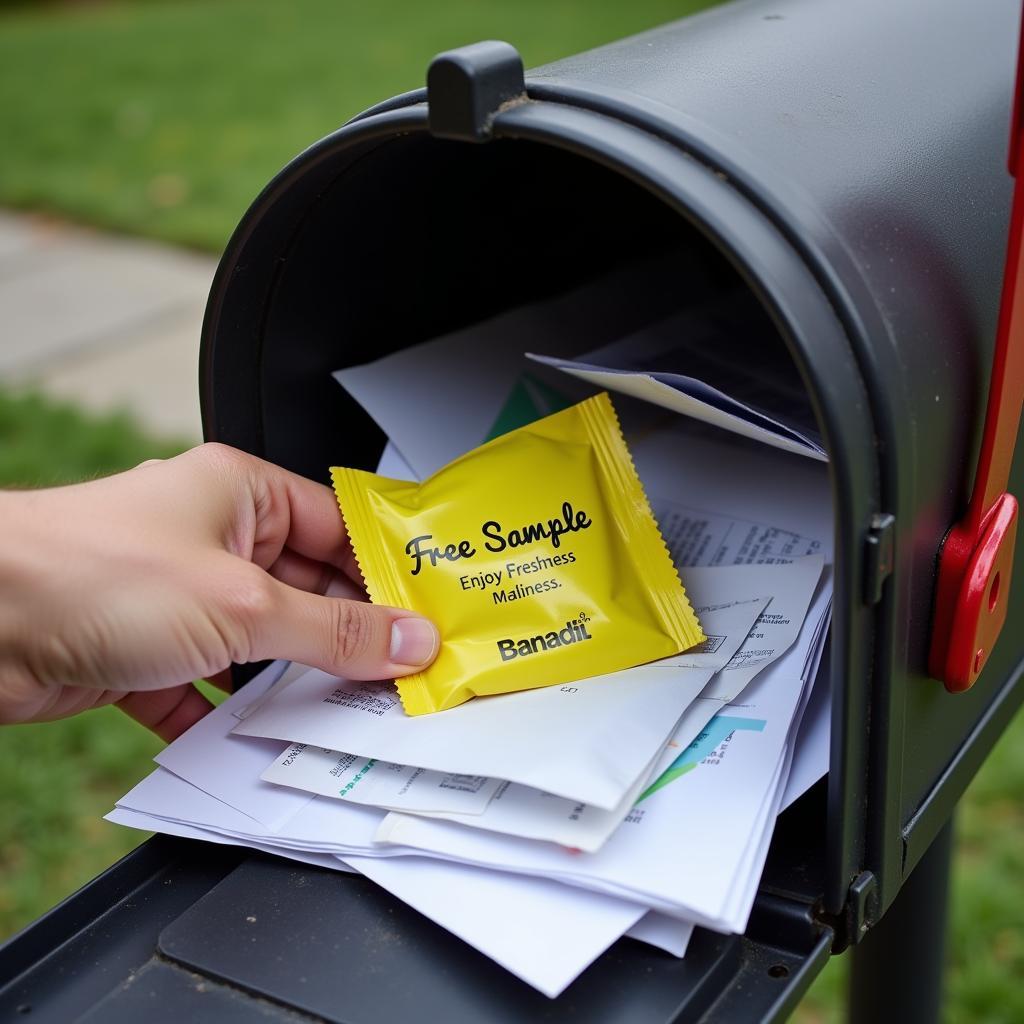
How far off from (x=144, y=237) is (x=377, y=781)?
416cm

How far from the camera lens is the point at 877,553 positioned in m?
0.67

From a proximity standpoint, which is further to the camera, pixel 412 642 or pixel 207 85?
pixel 207 85

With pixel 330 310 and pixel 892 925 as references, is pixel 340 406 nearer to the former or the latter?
pixel 330 310

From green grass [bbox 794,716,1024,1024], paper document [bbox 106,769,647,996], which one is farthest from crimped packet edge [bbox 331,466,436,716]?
green grass [bbox 794,716,1024,1024]

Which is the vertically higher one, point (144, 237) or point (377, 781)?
point (377, 781)

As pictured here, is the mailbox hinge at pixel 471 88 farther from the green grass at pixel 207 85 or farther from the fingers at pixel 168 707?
the green grass at pixel 207 85

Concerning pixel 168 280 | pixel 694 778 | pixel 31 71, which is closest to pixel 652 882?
pixel 694 778

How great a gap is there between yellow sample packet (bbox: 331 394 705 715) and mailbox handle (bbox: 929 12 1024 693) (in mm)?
194

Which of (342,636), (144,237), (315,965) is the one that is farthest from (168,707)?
(144,237)

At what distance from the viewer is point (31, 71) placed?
23.0 ft

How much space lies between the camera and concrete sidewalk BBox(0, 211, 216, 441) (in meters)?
3.55

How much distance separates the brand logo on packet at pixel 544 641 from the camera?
2.99ft

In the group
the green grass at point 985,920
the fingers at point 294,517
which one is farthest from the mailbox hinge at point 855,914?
the green grass at point 985,920

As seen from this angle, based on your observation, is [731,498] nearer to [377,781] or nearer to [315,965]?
[377,781]
